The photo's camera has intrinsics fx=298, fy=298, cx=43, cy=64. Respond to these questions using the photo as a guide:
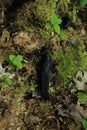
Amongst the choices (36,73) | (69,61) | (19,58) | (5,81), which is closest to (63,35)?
(69,61)

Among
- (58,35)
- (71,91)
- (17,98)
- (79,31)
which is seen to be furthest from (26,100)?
(79,31)

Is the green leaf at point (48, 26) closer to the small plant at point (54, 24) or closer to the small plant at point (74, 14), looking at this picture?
the small plant at point (54, 24)

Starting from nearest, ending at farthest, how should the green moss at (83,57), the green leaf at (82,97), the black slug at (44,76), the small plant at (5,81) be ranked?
the small plant at (5,81) < the black slug at (44,76) < the green leaf at (82,97) < the green moss at (83,57)

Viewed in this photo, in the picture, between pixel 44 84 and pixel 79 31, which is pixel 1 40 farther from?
pixel 79 31

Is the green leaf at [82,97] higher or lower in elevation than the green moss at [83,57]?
lower

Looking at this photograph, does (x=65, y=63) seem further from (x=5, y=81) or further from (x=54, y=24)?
(x=5, y=81)

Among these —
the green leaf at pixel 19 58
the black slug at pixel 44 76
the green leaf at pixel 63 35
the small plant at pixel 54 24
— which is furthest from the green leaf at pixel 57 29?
the green leaf at pixel 19 58

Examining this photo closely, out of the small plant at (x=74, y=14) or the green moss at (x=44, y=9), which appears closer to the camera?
the green moss at (x=44, y=9)

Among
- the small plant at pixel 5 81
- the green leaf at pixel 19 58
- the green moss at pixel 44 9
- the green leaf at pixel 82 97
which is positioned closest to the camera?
the small plant at pixel 5 81

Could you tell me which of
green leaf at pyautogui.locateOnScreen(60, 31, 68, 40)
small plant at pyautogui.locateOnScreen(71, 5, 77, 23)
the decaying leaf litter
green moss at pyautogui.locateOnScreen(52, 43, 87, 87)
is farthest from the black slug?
small plant at pyautogui.locateOnScreen(71, 5, 77, 23)
